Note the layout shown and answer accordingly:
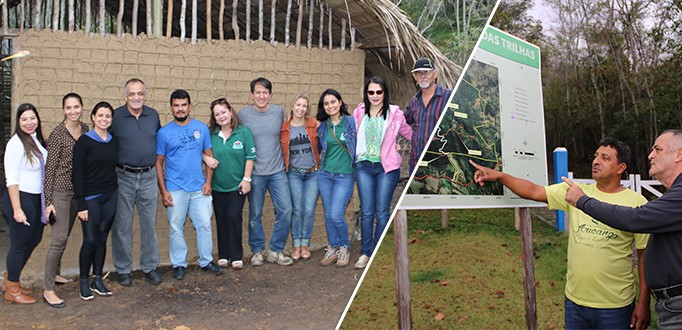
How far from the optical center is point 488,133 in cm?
226

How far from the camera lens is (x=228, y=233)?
411cm

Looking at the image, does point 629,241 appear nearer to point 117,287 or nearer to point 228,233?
point 228,233

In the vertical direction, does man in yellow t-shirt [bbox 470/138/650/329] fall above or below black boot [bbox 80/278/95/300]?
above

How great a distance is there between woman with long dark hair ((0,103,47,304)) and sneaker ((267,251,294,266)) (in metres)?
1.53

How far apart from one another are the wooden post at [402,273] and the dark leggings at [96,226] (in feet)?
6.76

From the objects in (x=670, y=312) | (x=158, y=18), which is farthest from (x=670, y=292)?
(x=158, y=18)

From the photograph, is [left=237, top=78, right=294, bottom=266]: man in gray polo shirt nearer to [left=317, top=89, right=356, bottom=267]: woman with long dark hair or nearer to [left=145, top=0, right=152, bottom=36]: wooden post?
[left=317, top=89, right=356, bottom=267]: woman with long dark hair

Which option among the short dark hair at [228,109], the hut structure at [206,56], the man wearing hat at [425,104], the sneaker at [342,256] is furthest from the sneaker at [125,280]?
the man wearing hat at [425,104]

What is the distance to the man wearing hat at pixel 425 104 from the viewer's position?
9.81 ft

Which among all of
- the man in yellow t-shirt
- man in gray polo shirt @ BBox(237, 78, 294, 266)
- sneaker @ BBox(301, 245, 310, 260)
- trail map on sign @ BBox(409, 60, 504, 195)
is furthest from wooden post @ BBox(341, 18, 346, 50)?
the man in yellow t-shirt

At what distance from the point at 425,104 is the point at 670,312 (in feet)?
5.02

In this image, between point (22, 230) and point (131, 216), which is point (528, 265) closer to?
point (131, 216)

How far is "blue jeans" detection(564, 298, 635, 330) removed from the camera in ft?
7.15

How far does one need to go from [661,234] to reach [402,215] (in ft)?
2.70
